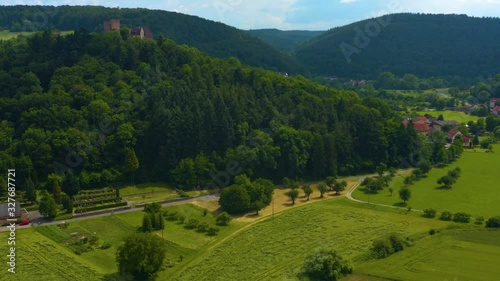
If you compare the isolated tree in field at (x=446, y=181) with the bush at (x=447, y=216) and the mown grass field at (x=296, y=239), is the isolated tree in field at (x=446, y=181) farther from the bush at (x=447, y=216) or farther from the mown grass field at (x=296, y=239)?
the bush at (x=447, y=216)

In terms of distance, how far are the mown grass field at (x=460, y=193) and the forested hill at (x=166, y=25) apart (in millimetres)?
84410

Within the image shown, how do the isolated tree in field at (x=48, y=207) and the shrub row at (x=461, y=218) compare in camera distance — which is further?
the isolated tree in field at (x=48, y=207)

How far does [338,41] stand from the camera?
622ft

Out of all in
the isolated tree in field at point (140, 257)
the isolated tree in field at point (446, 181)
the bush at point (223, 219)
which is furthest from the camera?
the isolated tree in field at point (446, 181)

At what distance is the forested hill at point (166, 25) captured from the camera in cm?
13000

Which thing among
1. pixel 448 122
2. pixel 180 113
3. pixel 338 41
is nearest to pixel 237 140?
pixel 180 113

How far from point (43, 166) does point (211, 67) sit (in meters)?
32.6

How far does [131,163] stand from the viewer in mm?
57125

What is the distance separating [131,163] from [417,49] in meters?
145

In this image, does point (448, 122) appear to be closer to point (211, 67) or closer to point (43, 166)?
point (211, 67)

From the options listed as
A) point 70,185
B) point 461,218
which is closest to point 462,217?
point 461,218

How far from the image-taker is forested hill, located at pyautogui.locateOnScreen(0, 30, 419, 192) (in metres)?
57.4

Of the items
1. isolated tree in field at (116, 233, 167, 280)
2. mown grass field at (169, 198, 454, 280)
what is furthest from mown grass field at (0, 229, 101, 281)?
mown grass field at (169, 198, 454, 280)

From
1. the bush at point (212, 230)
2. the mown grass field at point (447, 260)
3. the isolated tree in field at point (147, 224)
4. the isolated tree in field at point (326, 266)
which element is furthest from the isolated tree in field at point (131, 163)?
the mown grass field at point (447, 260)
